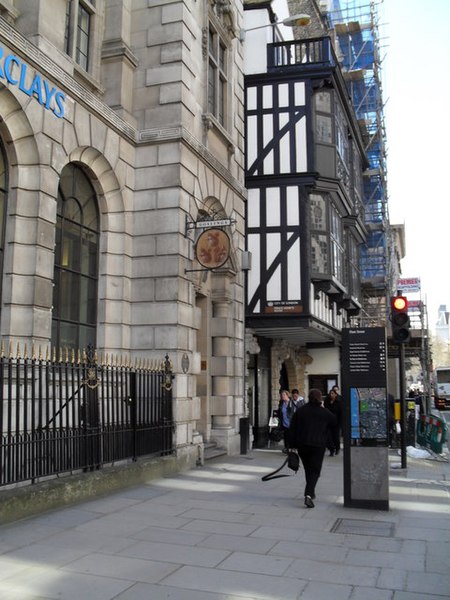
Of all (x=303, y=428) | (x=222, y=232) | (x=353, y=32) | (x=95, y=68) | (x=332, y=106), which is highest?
(x=353, y=32)

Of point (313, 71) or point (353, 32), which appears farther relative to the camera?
point (353, 32)

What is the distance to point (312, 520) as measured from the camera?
787 cm

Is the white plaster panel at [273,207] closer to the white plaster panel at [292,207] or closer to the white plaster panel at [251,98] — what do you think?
the white plaster panel at [292,207]

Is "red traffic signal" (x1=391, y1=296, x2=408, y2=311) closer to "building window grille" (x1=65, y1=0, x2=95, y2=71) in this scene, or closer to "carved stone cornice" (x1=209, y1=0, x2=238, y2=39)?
"building window grille" (x1=65, y1=0, x2=95, y2=71)

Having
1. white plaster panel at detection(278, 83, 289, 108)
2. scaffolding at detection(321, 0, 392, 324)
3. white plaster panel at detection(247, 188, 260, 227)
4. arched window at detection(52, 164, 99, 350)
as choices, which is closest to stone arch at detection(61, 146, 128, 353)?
arched window at detection(52, 164, 99, 350)

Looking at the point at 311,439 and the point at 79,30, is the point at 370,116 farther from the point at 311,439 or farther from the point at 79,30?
the point at 311,439

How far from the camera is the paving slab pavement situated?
5043 mm

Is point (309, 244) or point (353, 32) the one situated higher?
point (353, 32)

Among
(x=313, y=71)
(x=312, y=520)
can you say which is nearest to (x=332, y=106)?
(x=313, y=71)

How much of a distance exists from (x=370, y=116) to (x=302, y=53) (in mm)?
17667

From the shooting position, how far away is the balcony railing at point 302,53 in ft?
61.7

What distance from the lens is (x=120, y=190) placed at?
504 inches

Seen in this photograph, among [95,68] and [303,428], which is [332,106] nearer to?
[95,68]

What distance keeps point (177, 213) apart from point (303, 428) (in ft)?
19.3
